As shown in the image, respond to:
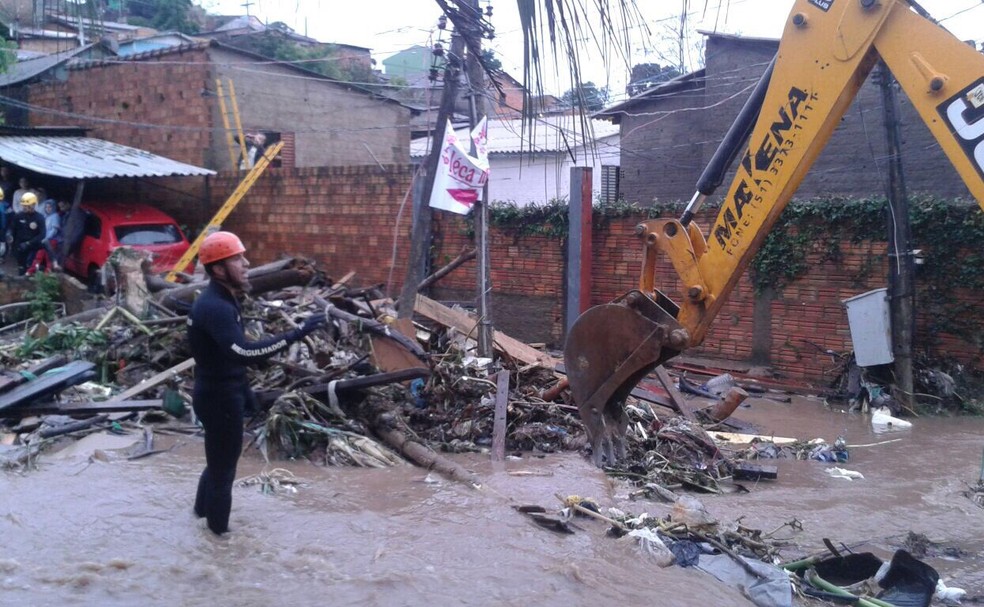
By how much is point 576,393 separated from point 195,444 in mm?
3825

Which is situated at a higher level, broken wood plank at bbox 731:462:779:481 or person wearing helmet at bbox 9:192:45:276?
person wearing helmet at bbox 9:192:45:276

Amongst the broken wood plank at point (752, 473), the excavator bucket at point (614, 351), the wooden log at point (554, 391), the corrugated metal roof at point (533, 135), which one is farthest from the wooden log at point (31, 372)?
the broken wood plank at point (752, 473)

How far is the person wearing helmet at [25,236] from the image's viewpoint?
1595 cm

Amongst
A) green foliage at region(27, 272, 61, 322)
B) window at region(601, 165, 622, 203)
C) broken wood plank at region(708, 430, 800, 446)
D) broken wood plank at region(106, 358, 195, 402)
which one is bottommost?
broken wood plank at region(708, 430, 800, 446)

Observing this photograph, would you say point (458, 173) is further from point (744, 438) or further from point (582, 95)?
point (582, 95)

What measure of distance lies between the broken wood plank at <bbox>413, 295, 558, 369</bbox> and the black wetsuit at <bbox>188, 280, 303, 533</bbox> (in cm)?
506

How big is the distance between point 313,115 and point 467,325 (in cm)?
1575

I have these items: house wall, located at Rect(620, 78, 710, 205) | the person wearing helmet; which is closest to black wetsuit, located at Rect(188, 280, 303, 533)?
the person wearing helmet

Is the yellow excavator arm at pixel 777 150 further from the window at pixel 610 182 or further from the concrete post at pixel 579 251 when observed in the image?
the window at pixel 610 182

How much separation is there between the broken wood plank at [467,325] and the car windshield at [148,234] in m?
9.12

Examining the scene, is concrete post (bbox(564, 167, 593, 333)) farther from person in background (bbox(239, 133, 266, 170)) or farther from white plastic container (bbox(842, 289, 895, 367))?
person in background (bbox(239, 133, 266, 170))

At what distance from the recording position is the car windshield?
17.7 meters

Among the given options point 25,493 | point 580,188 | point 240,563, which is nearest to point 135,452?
point 25,493

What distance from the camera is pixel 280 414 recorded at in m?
8.02
